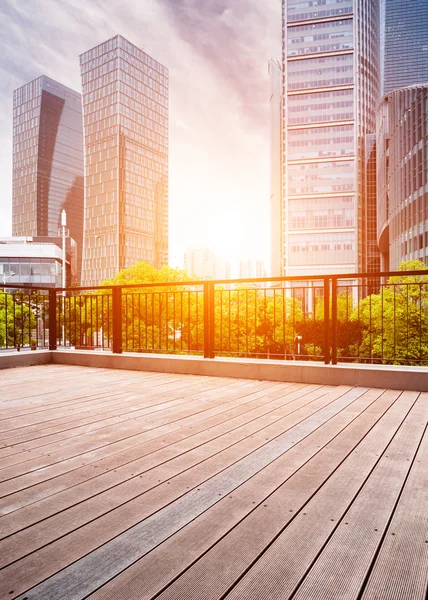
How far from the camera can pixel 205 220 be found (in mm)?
95375

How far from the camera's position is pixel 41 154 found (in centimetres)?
9769

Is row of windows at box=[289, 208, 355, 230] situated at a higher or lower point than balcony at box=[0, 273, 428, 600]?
higher

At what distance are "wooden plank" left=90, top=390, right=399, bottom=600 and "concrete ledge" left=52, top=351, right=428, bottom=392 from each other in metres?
1.42

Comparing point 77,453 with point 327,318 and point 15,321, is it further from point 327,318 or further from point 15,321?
point 15,321

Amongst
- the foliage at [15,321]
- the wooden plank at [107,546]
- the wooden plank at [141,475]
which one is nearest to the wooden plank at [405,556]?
the wooden plank at [107,546]

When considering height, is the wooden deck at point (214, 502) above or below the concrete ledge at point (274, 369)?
below

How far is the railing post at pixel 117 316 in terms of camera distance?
240 inches

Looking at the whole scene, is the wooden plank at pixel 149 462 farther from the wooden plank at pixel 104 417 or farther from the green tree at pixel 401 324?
the green tree at pixel 401 324

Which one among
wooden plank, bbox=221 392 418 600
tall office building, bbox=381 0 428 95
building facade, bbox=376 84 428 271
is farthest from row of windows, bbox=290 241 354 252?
tall office building, bbox=381 0 428 95

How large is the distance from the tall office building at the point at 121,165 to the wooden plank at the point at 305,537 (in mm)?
86288

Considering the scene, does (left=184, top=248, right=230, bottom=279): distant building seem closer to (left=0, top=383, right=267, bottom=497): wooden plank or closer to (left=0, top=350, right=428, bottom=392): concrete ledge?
(left=0, top=350, right=428, bottom=392): concrete ledge

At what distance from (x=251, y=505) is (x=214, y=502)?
153 mm

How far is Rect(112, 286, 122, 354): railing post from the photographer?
6.09 m

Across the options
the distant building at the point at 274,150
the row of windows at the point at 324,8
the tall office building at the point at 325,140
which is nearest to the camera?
the tall office building at the point at 325,140
